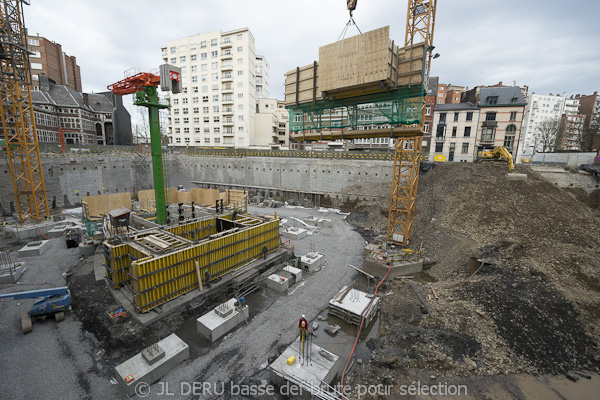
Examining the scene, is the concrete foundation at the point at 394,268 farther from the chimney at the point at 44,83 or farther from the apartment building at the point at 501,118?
the chimney at the point at 44,83

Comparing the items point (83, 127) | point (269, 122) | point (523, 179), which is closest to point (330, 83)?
point (523, 179)

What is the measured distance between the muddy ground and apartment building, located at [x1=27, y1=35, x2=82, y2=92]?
68584mm

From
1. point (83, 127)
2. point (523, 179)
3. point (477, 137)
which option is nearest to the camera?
point (523, 179)

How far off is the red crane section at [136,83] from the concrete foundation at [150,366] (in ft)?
48.1

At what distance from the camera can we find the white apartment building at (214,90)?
45500 millimetres

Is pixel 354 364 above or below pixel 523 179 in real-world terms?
below

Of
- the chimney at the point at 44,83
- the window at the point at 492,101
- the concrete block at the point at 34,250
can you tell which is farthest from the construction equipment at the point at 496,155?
the chimney at the point at 44,83

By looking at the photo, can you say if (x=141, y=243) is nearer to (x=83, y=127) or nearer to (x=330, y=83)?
(x=330, y=83)

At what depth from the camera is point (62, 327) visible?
979cm

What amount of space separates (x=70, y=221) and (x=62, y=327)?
18.1m

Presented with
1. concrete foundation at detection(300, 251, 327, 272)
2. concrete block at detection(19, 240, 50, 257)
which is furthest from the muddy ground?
concrete block at detection(19, 240, 50, 257)

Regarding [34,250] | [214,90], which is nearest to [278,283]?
[34,250]

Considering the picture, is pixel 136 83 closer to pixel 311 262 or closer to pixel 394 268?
pixel 311 262

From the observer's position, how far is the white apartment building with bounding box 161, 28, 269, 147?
4550 centimetres
